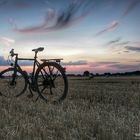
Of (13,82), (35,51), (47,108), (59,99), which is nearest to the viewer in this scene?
(47,108)

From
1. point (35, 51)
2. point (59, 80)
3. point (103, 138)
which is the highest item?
point (35, 51)

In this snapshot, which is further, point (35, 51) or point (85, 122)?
point (35, 51)

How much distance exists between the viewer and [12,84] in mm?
13852

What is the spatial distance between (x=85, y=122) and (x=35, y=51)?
5513 millimetres

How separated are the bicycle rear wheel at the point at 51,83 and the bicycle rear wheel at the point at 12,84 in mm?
1245

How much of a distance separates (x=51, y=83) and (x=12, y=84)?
2.32 m

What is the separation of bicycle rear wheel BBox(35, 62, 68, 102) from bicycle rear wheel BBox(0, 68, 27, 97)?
49.0 inches

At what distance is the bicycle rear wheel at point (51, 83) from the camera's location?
38.2 feet

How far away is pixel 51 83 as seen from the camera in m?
12.0

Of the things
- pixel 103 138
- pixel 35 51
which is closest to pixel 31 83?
pixel 35 51

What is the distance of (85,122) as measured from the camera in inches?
295

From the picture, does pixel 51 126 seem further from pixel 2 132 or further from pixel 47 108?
pixel 47 108

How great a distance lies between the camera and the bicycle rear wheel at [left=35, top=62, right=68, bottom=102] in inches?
458

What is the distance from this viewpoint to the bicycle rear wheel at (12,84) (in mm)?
13399
